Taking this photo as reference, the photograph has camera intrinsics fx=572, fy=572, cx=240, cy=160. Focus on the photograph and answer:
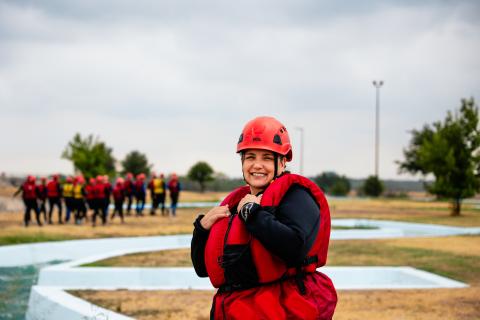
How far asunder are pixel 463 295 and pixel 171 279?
4.99 metres

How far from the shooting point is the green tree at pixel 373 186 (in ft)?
185

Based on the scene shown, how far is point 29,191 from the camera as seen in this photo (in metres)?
20.6

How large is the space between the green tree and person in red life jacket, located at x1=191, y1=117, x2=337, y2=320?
54.7 metres

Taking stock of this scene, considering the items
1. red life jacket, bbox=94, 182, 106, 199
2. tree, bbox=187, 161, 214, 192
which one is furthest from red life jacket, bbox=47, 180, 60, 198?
tree, bbox=187, 161, 214, 192

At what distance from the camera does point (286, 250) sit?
9.05 ft

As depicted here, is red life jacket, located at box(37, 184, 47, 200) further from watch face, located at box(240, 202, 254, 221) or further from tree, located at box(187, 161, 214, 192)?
tree, located at box(187, 161, 214, 192)

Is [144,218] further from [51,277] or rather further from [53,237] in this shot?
[51,277]

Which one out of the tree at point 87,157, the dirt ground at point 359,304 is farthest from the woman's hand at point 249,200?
the tree at point 87,157

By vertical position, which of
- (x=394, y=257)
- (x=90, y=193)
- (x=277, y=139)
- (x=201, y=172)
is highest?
(x=201, y=172)

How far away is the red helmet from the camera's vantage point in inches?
124

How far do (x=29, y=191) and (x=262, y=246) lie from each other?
763 inches

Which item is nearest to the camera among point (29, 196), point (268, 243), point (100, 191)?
point (268, 243)

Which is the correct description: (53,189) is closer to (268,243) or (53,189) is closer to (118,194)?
(118,194)

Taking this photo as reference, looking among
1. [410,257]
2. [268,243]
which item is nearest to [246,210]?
[268,243]
